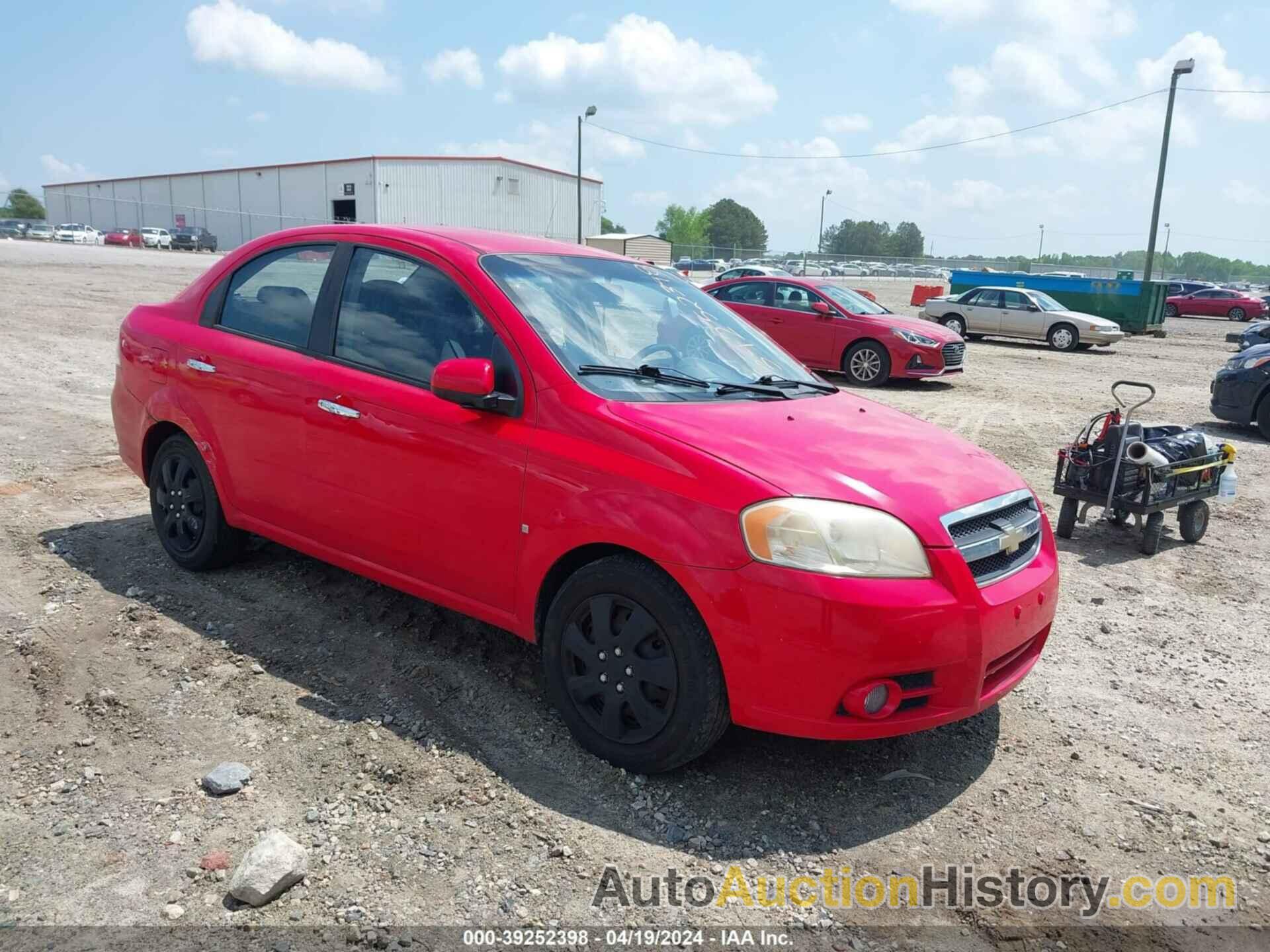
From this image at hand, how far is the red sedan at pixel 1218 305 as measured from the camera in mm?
38219

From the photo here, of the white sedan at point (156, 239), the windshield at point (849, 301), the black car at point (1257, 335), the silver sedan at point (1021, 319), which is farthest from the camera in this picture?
the white sedan at point (156, 239)

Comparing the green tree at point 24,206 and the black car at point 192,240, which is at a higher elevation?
the green tree at point 24,206

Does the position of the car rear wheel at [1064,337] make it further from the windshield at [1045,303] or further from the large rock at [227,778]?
the large rock at [227,778]

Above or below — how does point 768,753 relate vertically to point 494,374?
below

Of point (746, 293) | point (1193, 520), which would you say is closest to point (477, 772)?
point (1193, 520)

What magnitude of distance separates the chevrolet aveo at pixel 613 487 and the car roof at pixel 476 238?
2 centimetres

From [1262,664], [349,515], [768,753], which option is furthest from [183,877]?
[1262,664]

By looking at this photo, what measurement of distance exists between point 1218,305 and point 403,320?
43468mm

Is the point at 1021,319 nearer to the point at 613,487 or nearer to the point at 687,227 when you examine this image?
the point at 613,487

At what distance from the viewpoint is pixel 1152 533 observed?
248 inches

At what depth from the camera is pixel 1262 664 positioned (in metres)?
4.62

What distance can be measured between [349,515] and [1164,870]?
10.6ft

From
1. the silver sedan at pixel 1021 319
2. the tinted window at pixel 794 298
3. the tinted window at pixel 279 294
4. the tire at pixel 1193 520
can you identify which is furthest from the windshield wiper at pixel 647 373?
the silver sedan at pixel 1021 319

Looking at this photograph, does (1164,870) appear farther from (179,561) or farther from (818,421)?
(179,561)
